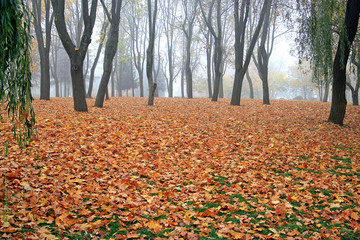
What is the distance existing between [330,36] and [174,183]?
7.55 meters

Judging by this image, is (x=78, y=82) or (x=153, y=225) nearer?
(x=153, y=225)

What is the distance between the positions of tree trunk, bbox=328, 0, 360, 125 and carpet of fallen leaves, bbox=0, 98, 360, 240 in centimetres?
153

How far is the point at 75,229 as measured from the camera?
313cm

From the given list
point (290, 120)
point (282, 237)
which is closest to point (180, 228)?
point (282, 237)

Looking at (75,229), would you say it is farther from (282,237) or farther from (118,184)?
(282,237)

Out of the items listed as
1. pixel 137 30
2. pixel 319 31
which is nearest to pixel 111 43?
pixel 319 31

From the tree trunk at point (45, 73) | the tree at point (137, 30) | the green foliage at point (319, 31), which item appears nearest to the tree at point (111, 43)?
the tree trunk at point (45, 73)

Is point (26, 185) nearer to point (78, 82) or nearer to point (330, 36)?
point (78, 82)

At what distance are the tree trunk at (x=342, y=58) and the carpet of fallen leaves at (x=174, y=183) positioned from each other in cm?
153

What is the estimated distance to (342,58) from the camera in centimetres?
884

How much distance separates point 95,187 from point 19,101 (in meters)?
1.81

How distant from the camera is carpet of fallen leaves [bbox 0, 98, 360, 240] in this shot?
3.30 meters

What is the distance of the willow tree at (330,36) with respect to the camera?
28.6 ft

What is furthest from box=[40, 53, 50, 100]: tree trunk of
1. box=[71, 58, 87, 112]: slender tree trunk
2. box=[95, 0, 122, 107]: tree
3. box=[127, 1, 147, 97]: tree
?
box=[127, 1, 147, 97]: tree
